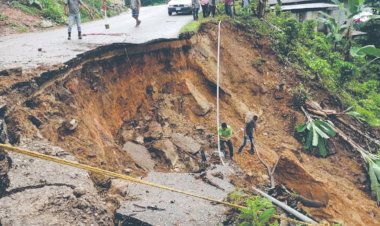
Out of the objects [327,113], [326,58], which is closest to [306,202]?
[327,113]

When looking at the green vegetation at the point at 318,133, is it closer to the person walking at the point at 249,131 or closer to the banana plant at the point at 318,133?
the banana plant at the point at 318,133

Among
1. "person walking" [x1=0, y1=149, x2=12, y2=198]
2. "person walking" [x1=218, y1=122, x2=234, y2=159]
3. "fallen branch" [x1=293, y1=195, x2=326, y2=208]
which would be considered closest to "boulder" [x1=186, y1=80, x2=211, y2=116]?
"person walking" [x1=218, y1=122, x2=234, y2=159]

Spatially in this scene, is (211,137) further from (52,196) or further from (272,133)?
(52,196)

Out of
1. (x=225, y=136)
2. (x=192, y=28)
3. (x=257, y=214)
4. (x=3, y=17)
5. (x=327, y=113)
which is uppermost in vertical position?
(x=3, y=17)

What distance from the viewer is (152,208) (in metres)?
6.44

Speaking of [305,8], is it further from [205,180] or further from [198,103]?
[205,180]

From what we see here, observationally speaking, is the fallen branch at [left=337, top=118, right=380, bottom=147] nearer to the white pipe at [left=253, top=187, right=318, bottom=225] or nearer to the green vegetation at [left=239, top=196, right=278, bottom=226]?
the white pipe at [left=253, top=187, right=318, bottom=225]

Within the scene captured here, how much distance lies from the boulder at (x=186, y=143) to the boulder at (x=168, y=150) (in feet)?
0.92

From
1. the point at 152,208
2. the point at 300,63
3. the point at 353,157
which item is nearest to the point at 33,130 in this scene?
the point at 152,208

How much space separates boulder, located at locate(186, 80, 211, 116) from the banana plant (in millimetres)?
2995

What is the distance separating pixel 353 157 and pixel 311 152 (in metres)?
1.31

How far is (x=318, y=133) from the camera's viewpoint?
12922 mm

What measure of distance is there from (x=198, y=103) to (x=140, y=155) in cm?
341

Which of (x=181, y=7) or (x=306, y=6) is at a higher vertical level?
(x=181, y=7)
